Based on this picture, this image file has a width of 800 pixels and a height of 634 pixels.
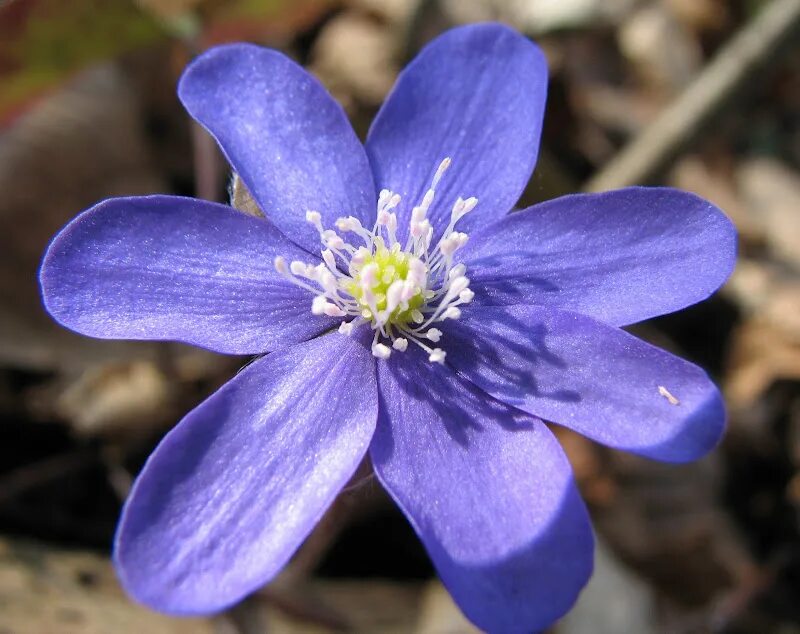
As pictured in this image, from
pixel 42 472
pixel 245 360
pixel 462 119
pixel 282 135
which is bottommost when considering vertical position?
pixel 42 472

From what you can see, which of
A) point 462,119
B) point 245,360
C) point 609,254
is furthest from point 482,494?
point 245,360

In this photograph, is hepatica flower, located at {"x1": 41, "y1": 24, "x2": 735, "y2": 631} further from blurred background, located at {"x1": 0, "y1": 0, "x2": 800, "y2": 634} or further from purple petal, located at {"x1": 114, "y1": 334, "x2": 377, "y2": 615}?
blurred background, located at {"x1": 0, "y1": 0, "x2": 800, "y2": 634}

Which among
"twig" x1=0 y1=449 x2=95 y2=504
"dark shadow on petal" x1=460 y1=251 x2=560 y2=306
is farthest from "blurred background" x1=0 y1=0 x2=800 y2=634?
"dark shadow on petal" x1=460 y1=251 x2=560 y2=306

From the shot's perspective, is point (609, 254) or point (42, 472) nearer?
point (609, 254)

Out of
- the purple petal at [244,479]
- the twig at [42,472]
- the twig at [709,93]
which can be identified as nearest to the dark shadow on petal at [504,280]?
the purple petal at [244,479]

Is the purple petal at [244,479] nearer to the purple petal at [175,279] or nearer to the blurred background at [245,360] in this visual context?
the purple petal at [175,279]

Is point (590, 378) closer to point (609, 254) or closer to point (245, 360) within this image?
point (609, 254)

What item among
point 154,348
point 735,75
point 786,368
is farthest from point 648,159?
point 154,348
